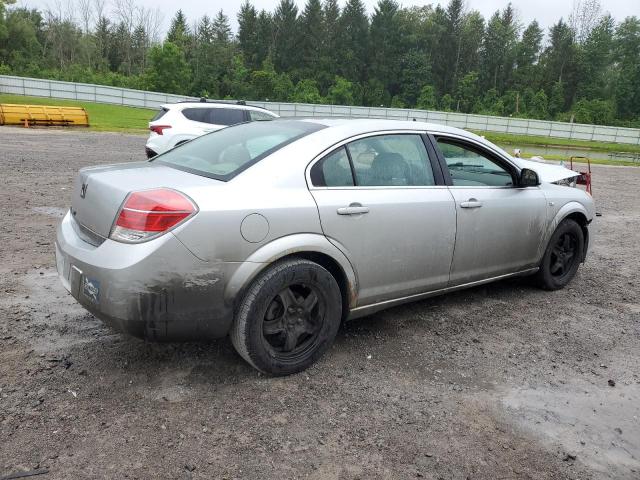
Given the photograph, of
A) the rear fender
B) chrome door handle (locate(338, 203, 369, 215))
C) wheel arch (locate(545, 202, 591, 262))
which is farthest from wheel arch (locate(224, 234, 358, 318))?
wheel arch (locate(545, 202, 591, 262))

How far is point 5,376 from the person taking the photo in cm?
324

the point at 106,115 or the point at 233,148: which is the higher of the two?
the point at 233,148

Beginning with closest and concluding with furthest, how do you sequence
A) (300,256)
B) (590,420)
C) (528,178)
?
1. (590,420)
2. (300,256)
3. (528,178)

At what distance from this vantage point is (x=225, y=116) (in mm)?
12445

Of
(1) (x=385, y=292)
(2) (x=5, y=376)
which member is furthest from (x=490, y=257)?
(2) (x=5, y=376)

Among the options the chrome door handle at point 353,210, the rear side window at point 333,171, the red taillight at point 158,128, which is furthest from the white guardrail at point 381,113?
the chrome door handle at point 353,210

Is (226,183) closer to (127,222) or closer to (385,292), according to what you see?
(127,222)

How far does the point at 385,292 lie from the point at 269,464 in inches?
62.3

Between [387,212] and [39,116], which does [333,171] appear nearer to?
[387,212]

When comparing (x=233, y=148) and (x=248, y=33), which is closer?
(x=233, y=148)

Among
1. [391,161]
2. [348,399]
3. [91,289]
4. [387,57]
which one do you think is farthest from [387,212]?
[387,57]

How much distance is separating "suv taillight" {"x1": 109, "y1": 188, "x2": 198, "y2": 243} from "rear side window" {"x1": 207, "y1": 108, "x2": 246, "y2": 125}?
9606 millimetres

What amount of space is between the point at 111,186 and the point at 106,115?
31.1m

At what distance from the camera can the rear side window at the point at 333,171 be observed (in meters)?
3.50
